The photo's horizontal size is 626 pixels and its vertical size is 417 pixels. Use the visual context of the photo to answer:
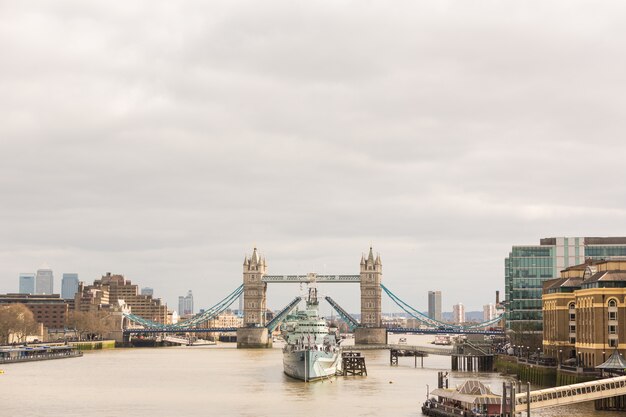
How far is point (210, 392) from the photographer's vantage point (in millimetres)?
93750

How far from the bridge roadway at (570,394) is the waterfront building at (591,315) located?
58.9ft

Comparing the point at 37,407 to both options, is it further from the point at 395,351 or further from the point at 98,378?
A: the point at 395,351

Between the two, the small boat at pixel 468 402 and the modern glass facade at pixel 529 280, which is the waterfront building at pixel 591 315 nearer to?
the small boat at pixel 468 402

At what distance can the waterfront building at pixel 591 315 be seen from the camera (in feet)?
284

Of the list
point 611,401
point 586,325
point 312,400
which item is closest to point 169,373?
point 312,400

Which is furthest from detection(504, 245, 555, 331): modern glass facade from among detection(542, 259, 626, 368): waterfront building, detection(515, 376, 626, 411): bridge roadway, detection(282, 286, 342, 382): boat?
detection(515, 376, 626, 411): bridge roadway

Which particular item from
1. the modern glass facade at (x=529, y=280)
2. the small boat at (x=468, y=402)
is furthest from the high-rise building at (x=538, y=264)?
the small boat at (x=468, y=402)

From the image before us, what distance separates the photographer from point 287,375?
11631cm

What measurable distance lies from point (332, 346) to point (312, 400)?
34.9 meters

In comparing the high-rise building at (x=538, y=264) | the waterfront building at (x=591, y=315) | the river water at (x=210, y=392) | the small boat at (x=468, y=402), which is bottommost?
the river water at (x=210, y=392)

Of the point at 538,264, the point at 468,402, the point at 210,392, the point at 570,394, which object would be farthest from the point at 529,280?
the point at 468,402

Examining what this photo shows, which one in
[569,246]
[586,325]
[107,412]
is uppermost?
[569,246]

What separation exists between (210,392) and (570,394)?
121ft

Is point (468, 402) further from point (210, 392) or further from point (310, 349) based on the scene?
point (310, 349)
